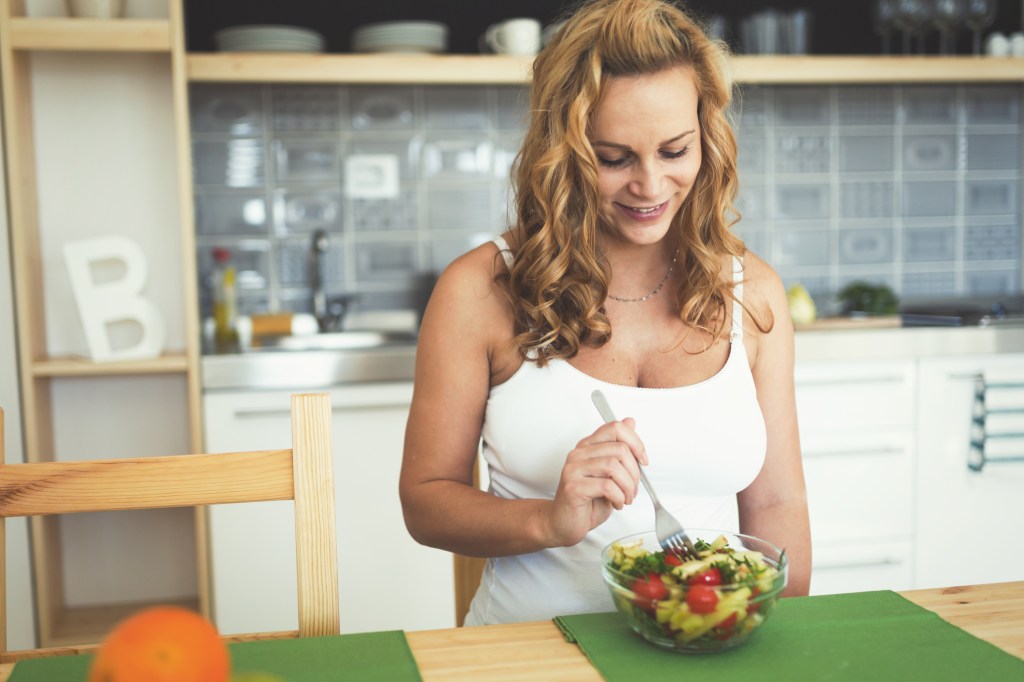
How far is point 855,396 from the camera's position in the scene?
2.53 meters

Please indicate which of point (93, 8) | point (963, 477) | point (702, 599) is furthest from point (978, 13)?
point (702, 599)

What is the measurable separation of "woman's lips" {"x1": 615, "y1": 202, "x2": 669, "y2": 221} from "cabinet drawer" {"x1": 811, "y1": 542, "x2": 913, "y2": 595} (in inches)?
63.3

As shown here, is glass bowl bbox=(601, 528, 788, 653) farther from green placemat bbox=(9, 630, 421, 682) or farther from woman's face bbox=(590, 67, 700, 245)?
woman's face bbox=(590, 67, 700, 245)

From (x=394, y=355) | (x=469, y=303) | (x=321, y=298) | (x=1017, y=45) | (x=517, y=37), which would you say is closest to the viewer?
(x=469, y=303)

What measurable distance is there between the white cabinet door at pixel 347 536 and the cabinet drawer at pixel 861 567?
3.16 ft

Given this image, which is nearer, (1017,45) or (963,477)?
(963,477)

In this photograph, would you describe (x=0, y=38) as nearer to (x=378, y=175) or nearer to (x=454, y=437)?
(x=378, y=175)

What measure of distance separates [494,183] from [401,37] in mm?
548

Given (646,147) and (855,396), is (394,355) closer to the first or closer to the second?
(855,396)

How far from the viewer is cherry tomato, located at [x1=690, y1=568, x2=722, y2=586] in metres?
0.85

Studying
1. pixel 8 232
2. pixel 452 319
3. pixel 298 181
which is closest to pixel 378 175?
pixel 298 181

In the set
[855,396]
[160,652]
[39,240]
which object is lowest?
[855,396]

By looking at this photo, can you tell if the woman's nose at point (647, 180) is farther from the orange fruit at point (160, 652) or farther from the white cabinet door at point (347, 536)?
the white cabinet door at point (347, 536)

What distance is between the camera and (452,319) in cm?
127
